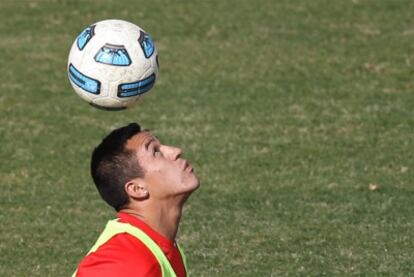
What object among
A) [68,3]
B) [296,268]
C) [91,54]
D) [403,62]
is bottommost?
[68,3]

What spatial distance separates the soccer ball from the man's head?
128 cm

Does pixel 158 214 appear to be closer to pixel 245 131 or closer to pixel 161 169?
pixel 161 169

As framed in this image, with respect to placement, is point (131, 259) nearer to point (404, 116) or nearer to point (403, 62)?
point (404, 116)

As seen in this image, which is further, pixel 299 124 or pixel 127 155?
pixel 299 124

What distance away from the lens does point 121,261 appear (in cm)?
562

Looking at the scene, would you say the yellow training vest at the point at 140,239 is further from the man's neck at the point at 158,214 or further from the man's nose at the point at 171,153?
the man's nose at the point at 171,153

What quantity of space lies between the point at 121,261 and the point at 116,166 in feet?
2.29

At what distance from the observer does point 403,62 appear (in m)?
15.4

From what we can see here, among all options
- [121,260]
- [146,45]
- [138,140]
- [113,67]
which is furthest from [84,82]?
[121,260]

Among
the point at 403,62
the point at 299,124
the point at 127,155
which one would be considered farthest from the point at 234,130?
the point at 127,155

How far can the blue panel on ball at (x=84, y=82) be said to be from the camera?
24.7 ft

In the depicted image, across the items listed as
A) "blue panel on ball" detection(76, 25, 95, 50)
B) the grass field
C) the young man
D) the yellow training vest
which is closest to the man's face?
the young man

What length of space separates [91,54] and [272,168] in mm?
4607

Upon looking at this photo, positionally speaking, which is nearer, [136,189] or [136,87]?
[136,189]
